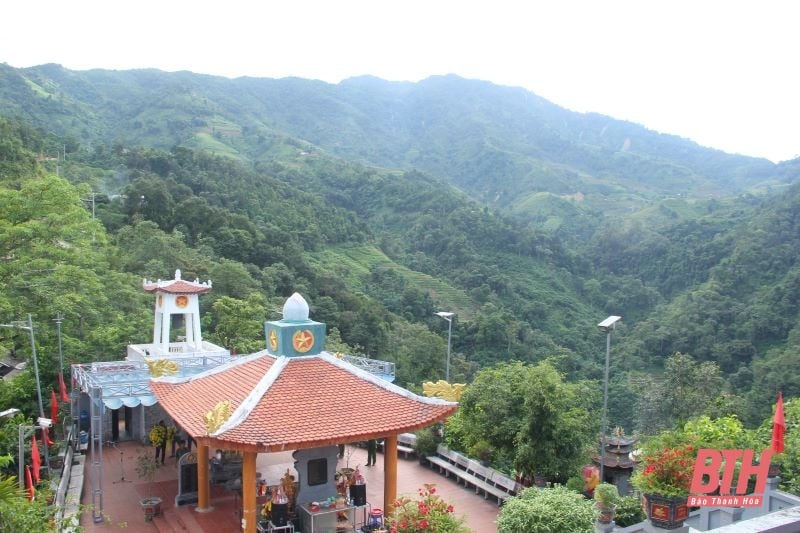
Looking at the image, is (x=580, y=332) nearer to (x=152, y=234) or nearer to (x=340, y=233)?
(x=340, y=233)

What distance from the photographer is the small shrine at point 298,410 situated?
36.1 ft

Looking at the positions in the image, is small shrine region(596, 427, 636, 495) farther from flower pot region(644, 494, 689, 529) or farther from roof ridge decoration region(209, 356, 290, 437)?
roof ridge decoration region(209, 356, 290, 437)

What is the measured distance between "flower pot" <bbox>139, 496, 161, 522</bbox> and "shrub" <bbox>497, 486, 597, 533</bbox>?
7.05m

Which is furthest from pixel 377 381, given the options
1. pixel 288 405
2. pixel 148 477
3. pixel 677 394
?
pixel 677 394

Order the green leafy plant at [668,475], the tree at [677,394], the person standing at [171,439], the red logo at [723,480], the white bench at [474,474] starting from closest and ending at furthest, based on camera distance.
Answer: the red logo at [723,480], the green leafy plant at [668,475], the white bench at [474,474], the person standing at [171,439], the tree at [677,394]

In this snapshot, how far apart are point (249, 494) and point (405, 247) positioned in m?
67.0

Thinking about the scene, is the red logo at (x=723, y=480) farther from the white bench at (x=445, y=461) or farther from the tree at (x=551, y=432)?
the white bench at (x=445, y=461)

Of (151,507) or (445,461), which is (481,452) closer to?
(445,461)

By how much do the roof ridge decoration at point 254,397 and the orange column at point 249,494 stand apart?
647 mm

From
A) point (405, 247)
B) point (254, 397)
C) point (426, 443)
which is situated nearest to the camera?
point (254, 397)

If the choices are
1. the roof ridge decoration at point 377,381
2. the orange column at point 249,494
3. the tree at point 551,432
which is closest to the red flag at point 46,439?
the orange column at point 249,494

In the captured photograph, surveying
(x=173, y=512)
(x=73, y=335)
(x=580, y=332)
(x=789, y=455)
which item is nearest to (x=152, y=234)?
(x=73, y=335)

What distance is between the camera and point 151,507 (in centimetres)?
1276

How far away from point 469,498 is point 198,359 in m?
7.75
